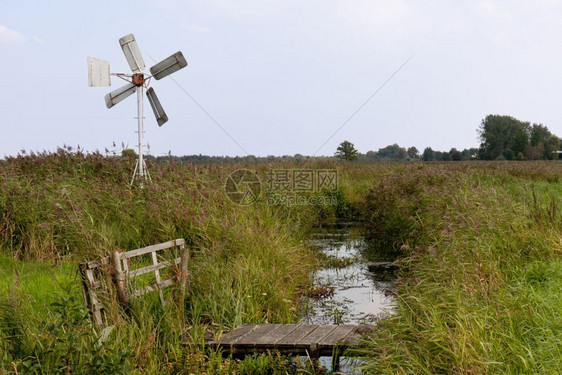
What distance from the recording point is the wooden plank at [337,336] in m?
5.44

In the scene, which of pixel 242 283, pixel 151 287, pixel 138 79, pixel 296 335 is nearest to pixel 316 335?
pixel 296 335

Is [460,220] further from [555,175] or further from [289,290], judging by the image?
[555,175]

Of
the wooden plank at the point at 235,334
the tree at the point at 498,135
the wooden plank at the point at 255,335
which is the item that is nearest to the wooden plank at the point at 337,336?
the wooden plank at the point at 255,335

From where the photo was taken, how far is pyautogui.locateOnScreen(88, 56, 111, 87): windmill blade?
13102 millimetres

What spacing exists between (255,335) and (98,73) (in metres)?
9.74

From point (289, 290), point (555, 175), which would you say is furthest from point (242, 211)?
point (555, 175)

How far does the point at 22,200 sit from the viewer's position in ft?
32.7

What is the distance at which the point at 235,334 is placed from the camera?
5805mm

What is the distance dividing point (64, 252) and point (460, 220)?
6.52 metres

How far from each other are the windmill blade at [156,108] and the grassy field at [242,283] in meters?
2.68

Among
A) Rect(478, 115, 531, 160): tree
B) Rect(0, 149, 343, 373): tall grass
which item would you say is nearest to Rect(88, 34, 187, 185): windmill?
Rect(0, 149, 343, 373): tall grass

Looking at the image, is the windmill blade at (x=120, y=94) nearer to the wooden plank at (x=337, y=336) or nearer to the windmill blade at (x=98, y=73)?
the windmill blade at (x=98, y=73)

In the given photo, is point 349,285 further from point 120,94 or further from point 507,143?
point 507,143

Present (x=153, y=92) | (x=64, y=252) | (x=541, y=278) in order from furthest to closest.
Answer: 1. (x=153, y=92)
2. (x=64, y=252)
3. (x=541, y=278)
